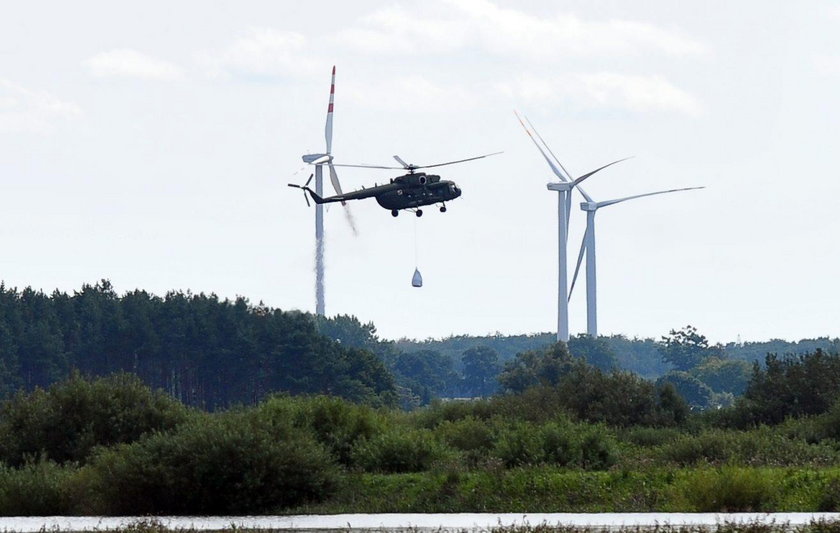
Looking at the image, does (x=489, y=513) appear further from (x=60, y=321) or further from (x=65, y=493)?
(x=60, y=321)

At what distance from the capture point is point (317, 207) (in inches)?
6166

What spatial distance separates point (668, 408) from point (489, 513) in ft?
121

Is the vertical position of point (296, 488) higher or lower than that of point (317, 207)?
lower

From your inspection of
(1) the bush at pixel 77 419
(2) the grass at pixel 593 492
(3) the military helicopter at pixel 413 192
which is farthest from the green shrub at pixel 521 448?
(3) the military helicopter at pixel 413 192

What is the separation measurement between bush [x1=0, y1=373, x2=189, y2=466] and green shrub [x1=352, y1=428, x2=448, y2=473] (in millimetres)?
6697

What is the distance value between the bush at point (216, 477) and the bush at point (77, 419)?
361 inches

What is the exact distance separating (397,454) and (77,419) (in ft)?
33.0

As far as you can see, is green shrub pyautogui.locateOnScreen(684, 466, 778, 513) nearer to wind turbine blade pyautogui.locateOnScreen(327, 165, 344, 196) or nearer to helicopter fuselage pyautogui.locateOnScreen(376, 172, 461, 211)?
helicopter fuselage pyautogui.locateOnScreen(376, 172, 461, 211)

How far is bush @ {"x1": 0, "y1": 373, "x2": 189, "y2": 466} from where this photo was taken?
154 ft

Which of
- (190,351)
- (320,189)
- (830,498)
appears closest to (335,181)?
(320,189)

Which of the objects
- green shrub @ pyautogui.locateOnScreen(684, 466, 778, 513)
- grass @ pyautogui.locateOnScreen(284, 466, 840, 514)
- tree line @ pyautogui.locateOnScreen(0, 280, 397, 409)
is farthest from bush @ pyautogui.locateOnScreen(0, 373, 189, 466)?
tree line @ pyautogui.locateOnScreen(0, 280, 397, 409)

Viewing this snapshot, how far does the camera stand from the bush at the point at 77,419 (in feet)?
154

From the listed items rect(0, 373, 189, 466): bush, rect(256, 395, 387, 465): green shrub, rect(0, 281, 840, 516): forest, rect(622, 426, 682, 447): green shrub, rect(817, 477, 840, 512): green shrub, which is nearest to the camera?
rect(817, 477, 840, 512): green shrub

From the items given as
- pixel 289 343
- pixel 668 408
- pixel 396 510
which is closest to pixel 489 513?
pixel 396 510
